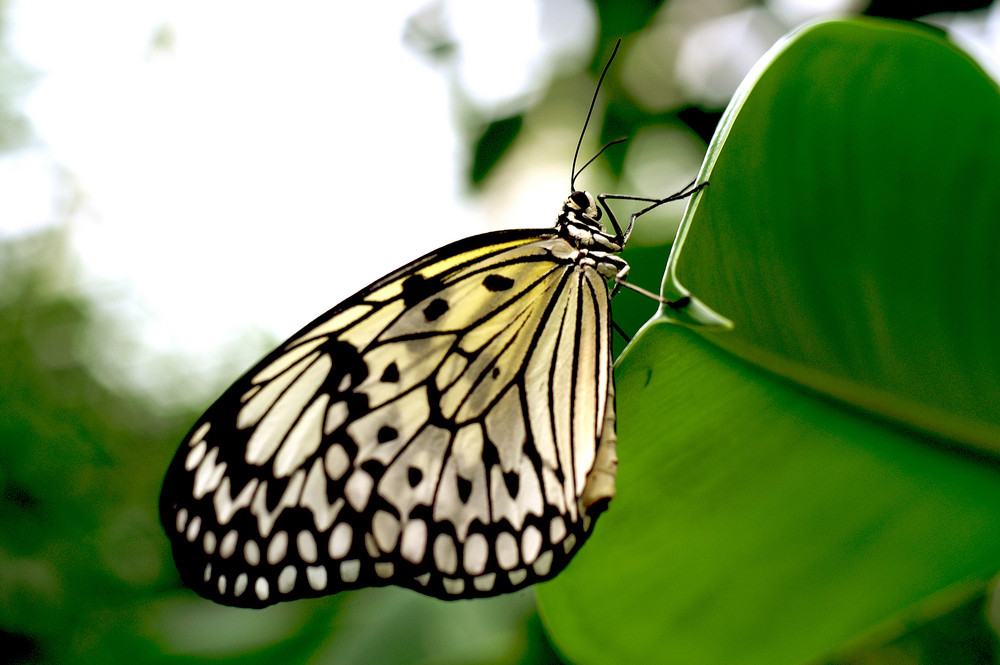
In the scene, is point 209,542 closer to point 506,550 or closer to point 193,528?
point 193,528

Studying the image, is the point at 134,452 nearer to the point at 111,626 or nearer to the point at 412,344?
the point at 111,626

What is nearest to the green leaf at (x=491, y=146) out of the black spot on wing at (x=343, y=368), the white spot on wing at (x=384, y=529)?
the black spot on wing at (x=343, y=368)

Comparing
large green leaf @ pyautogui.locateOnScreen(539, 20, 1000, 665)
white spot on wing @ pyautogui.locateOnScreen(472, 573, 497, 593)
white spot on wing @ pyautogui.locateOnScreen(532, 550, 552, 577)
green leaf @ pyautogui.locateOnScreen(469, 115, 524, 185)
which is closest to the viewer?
large green leaf @ pyautogui.locateOnScreen(539, 20, 1000, 665)

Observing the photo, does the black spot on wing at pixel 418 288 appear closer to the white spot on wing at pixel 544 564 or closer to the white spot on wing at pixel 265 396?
the white spot on wing at pixel 265 396

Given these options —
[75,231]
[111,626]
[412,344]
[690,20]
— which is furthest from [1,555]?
[690,20]

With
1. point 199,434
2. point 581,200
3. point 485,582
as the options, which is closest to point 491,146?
point 581,200

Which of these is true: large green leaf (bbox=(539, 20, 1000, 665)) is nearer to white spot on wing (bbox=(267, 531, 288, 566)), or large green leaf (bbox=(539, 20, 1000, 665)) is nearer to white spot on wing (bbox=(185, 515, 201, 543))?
white spot on wing (bbox=(267, 531, 288, 566))

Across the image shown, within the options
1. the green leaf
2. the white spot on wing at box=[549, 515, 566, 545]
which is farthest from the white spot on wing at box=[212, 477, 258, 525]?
the green leaf

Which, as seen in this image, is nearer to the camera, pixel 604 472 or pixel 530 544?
pixel 604 472

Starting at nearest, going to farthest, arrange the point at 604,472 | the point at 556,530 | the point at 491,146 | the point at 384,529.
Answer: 1. the point at 604,472
2. the point at 556,530
3. the point at 384,529
4. the point at 491,146
